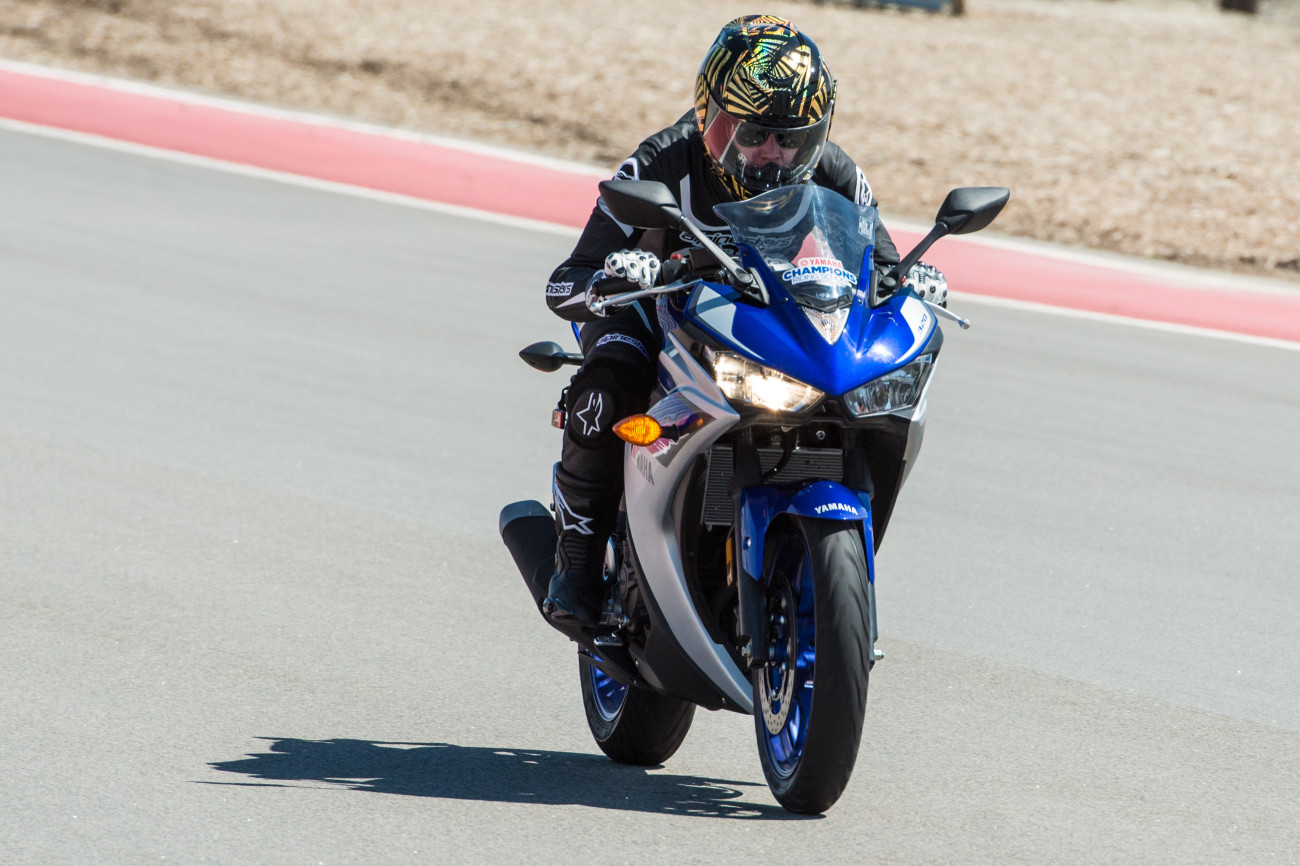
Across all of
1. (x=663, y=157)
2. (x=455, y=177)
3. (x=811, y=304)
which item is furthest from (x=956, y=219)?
(x=455, y=177)

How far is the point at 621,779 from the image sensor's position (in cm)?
499

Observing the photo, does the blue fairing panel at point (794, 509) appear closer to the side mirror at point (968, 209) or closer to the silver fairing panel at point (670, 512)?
the silver fairing panel at point (670, 512)

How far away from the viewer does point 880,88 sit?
20.1 m

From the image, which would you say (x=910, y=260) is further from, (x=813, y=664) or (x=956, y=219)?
(x=813, y=664)

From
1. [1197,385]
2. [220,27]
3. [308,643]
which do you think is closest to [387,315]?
[1197,385]

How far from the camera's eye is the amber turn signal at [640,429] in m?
4.51

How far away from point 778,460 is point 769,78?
1.02 metres

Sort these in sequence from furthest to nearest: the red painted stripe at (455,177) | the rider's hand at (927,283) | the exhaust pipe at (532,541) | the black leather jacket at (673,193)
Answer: the red painted stripe at (455,177) → the exhaust pipe at (532,541) → the black leather jacket at (673,193) → the rider's hand at (927,283)

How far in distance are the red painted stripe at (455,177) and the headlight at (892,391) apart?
902 cm

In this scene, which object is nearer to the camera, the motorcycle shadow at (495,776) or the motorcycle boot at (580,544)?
the motorcycle shadow at (495,776)

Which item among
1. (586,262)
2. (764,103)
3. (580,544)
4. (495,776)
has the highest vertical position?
(764,103)

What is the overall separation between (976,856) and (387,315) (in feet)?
25.0

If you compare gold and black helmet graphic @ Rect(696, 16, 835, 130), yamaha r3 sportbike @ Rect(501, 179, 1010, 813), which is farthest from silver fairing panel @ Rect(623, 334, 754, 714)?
gold and black helmet graphic @ Rect(696, 16, 835, 130)

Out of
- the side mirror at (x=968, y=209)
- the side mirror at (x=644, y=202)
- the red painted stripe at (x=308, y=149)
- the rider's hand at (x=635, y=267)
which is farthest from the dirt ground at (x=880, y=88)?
the side mirror at (x=644, y=202)
